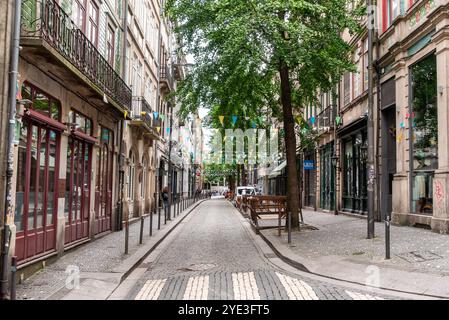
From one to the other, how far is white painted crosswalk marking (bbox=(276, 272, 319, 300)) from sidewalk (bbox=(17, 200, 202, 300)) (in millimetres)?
2905

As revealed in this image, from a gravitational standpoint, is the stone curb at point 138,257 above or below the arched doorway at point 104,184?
below

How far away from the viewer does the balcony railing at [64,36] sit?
8.56 metres

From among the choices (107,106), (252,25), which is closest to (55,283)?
(107,106)

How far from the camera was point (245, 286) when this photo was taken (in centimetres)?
773

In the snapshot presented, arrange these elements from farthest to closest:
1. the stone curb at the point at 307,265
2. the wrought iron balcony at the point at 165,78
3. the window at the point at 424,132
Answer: the wrought iron balcony at the point at 165,78
the window at the point at 424,132
the stone curb at the point at 307,265

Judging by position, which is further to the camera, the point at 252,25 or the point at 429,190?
the point at 429,190

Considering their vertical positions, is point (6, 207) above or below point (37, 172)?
below

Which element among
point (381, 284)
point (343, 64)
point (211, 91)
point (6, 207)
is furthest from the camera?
point (211, 91)

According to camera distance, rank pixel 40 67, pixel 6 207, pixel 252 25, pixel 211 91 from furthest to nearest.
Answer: pixel 211 91, pixel 252 25, pixel 40 67, pixel 6 207

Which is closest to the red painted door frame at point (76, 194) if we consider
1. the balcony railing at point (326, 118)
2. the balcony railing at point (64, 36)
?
the balcony railing at point (64, 36)

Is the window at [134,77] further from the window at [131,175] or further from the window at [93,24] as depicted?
the window at [93,24]

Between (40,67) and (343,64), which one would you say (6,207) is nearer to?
(40,67)

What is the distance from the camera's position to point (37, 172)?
9.44 meters

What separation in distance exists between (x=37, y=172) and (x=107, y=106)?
5.13 m
